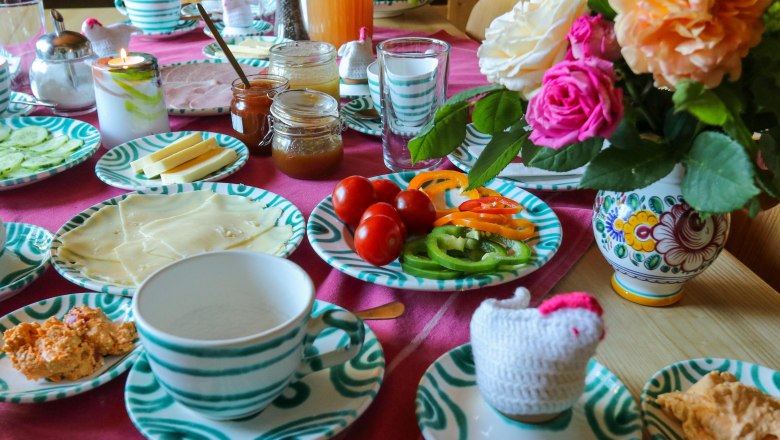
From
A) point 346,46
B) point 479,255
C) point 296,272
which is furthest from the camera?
point 346,46

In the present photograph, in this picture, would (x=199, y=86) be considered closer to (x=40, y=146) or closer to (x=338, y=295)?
(x=40, y=146)

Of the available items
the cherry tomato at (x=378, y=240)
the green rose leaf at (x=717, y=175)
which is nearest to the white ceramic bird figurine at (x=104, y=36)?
the cherry tomato at (x=378, y=240)

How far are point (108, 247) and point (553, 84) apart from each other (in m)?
0.57

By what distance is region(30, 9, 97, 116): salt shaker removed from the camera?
125 centimetres

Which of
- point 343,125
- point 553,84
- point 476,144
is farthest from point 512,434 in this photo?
point 343,125

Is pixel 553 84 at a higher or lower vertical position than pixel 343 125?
higher

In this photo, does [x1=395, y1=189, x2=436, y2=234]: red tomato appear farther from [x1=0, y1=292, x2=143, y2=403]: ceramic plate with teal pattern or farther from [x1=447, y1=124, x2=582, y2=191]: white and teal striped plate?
[x1=0, y1=292, x2=143, y2=403]: ceramic plate with teal pattern

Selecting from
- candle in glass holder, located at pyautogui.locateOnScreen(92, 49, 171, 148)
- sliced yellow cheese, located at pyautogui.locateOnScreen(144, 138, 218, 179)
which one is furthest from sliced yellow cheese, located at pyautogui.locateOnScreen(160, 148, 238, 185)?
candle in glass holder, located at pyautogui.locateOnScreen(92, 49, 171, 148)

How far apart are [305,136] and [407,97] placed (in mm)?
173

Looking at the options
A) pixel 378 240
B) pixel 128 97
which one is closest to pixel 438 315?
pixel 378 240

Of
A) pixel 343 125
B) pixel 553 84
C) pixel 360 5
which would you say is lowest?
pixel 343 125

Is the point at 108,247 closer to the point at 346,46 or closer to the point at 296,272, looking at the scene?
the point at 296,272

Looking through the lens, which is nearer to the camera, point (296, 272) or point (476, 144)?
point (296, 272)

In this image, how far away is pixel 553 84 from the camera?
55 cm
